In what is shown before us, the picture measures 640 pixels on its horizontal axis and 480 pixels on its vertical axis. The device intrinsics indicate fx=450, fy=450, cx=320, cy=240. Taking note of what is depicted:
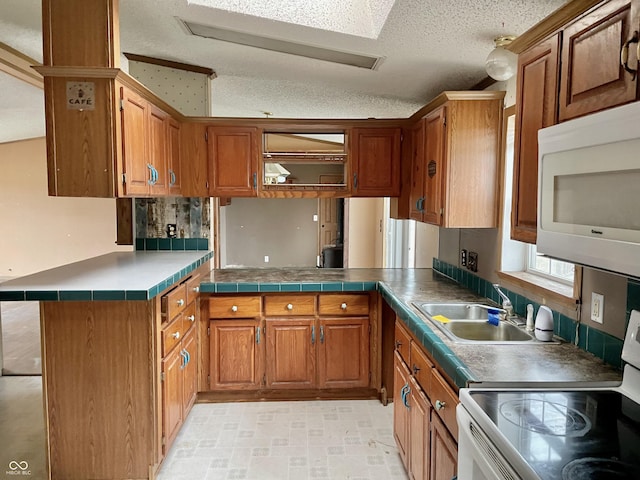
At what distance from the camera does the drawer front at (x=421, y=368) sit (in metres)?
1.86

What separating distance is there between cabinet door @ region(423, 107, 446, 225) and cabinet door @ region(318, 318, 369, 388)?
37.4 inches

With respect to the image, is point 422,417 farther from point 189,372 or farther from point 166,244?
point 166,244

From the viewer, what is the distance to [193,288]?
9.74 ft

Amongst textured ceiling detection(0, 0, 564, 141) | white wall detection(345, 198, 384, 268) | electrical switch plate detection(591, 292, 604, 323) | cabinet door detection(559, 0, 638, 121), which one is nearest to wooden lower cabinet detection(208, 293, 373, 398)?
textured ceiling detection(0, 0, 564, 141)

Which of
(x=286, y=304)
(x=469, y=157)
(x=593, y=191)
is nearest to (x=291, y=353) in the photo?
(x=286, y=304)

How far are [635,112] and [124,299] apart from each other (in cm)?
198

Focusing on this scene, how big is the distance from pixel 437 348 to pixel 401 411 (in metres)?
0.83

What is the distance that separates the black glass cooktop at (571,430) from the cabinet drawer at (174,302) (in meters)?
1.62

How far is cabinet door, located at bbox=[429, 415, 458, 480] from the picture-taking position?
157 cm

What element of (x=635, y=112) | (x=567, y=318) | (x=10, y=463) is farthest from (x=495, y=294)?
(x=10, y=463)

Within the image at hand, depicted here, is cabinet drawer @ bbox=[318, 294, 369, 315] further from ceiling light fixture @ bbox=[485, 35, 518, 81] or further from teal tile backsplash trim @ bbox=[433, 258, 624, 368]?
ceiling light fixture @ bbox=[485, 35, 518, 81]

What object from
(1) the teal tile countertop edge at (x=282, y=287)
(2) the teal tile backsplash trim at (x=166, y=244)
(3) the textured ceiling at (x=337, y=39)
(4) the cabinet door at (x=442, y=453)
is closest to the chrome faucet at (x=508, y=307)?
(4) the cabinet door at (x=442, y=453)

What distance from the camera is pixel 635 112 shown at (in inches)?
38.5

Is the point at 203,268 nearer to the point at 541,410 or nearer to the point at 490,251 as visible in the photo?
the point at 490,251
